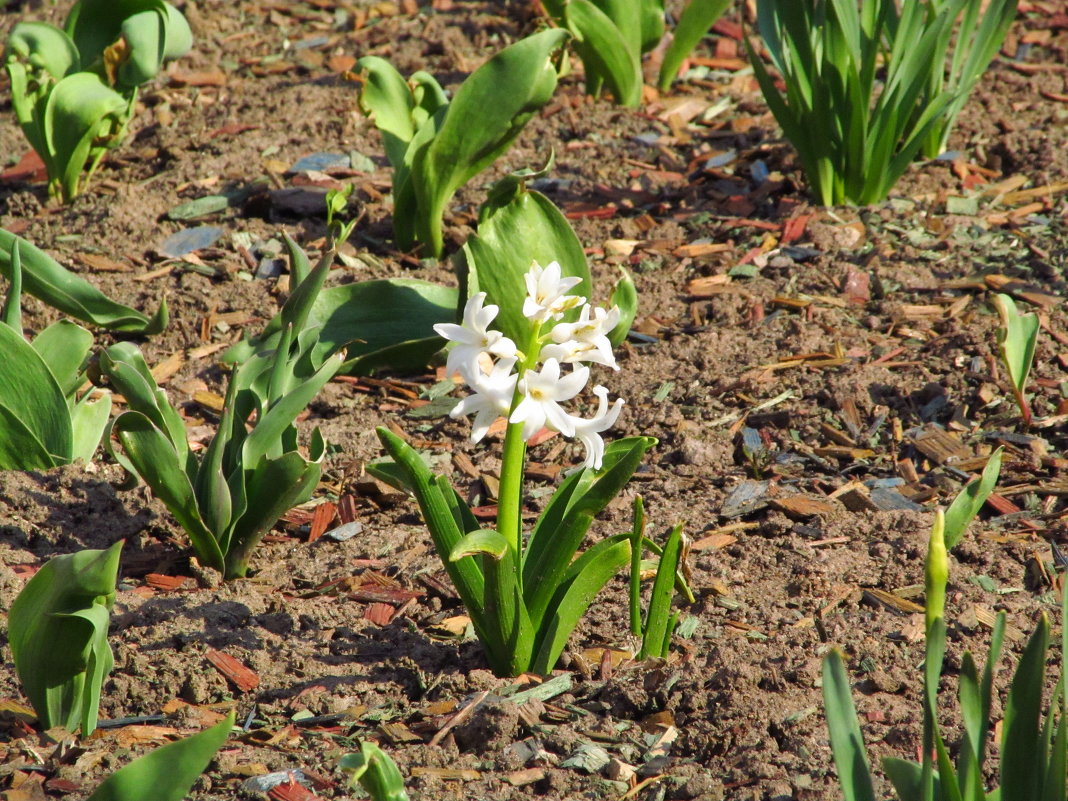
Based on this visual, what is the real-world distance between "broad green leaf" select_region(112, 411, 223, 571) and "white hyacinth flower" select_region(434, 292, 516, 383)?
2.42 feet

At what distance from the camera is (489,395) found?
1406 millimetres

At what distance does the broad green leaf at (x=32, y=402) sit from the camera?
2145 mm

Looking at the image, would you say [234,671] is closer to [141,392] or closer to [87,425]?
[141,392]

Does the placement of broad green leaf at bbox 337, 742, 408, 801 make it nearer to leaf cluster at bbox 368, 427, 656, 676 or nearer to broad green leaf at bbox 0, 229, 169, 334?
leaf cluster at bbox 368, 427, 656, 676

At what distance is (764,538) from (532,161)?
1.91 m

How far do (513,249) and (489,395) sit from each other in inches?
50.1

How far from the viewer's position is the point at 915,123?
334 centimetres

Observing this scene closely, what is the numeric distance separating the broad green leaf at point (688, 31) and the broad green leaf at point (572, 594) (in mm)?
2674

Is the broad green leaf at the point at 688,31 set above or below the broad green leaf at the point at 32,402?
above

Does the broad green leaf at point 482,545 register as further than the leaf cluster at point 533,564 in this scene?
No

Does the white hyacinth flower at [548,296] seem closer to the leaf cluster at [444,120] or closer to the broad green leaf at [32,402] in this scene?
the broad green leaf at [32,402]

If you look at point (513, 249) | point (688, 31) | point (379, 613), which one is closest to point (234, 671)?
point (379, 613)

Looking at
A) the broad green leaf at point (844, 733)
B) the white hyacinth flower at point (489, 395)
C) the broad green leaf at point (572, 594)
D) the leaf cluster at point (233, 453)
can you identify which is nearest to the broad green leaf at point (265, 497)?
the leaf cluster at point (233, 453)

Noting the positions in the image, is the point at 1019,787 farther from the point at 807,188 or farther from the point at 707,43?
the point at 707,43
